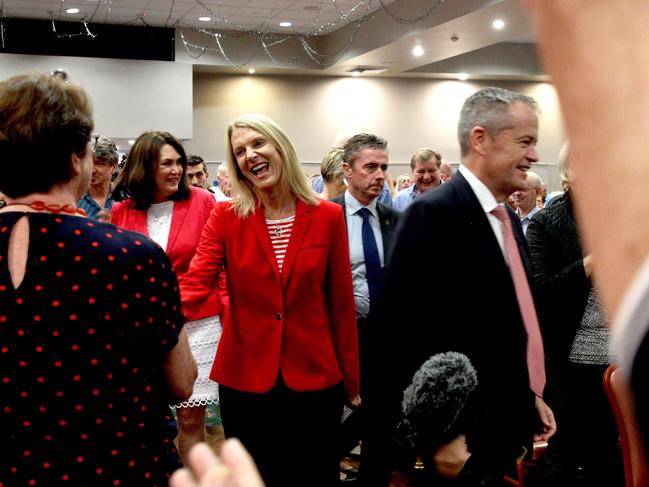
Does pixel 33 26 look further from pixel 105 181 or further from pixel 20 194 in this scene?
pixel 20 194

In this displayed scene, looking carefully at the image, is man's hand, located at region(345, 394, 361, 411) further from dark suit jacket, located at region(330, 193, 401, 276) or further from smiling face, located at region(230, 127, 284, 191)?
dark suit jacket, located at region(330, 193, 401, 276)

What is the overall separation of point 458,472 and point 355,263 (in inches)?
94.7

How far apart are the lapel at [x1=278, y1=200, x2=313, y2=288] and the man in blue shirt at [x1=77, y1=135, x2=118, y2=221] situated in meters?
1.70

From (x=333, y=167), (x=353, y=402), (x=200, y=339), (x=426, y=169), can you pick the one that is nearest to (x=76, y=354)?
(x=353, y=402)

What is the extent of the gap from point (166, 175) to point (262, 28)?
10.1 metres

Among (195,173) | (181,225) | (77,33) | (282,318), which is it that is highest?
(77,33)

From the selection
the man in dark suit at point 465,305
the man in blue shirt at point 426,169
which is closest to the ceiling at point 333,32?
the man in blue shirt at point 426,169

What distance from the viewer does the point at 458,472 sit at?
182 cm

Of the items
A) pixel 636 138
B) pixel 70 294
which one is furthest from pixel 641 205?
pixel 70 294

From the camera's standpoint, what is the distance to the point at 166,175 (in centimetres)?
416

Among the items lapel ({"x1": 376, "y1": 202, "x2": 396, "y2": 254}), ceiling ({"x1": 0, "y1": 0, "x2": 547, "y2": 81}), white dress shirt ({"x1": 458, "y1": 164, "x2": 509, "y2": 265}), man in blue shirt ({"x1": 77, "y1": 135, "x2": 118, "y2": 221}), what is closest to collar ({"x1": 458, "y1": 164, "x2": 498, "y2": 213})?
white dress shirt ({"x1": 458, "y1": 164, "x2": 509, "y2": 265})

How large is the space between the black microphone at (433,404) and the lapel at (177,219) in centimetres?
235

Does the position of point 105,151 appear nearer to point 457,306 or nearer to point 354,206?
point 354,206

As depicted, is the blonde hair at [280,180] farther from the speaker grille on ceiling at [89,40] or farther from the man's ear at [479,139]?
the speaker grille on ceiling at [89,40]
